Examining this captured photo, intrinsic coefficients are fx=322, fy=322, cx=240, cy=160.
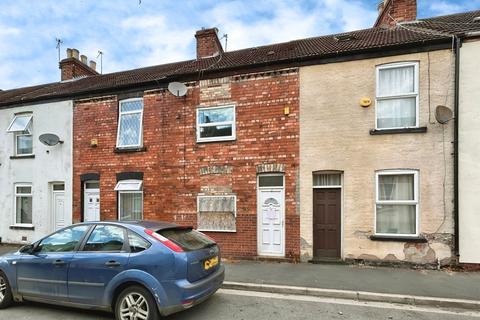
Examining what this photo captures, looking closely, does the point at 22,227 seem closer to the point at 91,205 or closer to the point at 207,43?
the point at 91,205

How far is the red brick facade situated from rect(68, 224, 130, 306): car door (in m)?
4.67

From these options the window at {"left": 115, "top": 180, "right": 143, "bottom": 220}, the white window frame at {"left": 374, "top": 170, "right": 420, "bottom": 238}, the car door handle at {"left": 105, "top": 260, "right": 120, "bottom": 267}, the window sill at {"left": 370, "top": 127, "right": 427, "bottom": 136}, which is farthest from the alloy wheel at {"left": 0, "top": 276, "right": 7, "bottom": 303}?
the window sill at {"left": 370, "top": 127, "right": 427, "bottom": 136}

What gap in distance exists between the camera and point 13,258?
544 cm

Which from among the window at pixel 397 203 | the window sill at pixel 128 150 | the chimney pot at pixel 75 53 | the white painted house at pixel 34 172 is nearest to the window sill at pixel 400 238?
the window at pixel 397 203

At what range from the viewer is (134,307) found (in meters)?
4.49

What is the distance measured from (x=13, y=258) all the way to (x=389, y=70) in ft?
29.8

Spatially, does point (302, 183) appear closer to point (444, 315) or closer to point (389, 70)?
point (389, 70)

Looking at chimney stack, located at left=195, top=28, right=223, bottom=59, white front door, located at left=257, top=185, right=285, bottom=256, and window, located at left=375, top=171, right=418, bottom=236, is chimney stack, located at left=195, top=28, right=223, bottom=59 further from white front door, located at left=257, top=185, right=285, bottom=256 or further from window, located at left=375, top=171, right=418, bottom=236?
window, located at left=375, top=171, right=418, bottom=236

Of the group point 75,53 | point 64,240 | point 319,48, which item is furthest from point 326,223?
point 75,53

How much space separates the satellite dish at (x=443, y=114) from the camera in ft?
24.8

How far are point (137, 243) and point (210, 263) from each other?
1141 millimetres

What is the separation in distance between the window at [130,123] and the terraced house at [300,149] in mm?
42

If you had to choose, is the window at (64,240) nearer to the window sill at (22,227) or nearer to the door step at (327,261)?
the door step at (327,261)

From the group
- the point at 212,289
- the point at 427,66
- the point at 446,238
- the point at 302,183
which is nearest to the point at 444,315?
the point at 446,238
